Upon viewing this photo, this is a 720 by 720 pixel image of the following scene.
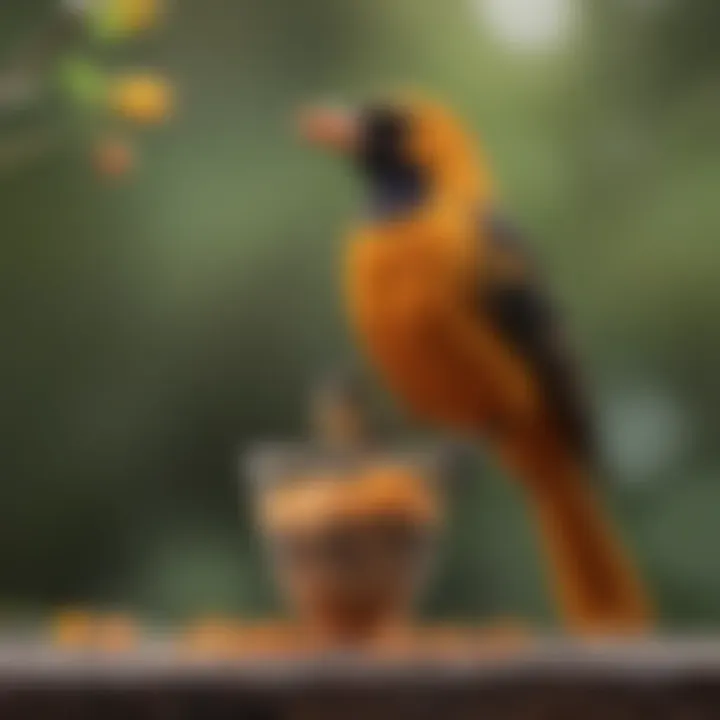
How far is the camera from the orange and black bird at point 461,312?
149cm

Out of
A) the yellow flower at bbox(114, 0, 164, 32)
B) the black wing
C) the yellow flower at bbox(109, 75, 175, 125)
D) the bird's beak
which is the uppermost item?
the yellow flower at bbox(114, 0, 164, 32)

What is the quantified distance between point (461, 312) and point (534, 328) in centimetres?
6

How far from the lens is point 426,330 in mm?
1488

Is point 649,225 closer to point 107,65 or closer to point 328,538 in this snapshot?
point 328,538

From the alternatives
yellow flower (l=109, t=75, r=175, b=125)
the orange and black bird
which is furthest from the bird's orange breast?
yellow flower (l=109, t=75, r=175, b=125)

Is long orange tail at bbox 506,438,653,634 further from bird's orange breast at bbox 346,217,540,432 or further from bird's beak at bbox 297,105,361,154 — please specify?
bird's beak at bbox 297,105,361,154

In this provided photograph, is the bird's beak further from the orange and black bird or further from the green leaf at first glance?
the green leaf

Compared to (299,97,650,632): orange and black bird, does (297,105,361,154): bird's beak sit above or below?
above

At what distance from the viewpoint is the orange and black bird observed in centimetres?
149

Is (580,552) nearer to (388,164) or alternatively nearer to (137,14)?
(388,164)

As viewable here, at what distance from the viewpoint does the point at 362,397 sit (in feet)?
4.87

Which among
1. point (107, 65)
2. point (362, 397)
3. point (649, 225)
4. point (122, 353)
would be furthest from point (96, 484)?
point (649, 225)

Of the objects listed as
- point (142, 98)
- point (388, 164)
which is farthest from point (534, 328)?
point (142, 98)

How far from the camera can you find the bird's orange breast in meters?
1.49
